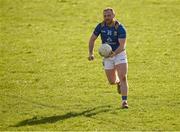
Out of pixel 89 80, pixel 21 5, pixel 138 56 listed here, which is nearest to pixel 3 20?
pixel 21 5

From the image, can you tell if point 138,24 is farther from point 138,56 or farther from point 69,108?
point 69,108

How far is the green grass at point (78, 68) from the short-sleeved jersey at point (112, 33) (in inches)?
68.8

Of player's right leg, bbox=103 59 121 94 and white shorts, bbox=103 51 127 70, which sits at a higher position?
white shorts, bbox=103 51 127 70

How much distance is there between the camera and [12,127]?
1564 cm

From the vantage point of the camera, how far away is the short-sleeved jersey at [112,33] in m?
17.2

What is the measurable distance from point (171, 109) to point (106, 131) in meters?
2.79

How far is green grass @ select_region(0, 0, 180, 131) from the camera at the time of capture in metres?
16.5

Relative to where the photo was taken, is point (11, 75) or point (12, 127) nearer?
point (12, 127)

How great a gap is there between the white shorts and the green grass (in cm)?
113

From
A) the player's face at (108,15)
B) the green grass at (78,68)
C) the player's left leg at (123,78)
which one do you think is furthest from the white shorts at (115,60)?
the green grass at (78,68)

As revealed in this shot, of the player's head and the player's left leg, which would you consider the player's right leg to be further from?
the player's head

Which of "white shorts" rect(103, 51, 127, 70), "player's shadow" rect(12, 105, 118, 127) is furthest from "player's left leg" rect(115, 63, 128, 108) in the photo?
"player's shadow" rect(12, 105, 118, 127)

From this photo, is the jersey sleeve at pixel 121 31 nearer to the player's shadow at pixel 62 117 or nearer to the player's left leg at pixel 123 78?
the player's left leg at pixel 123 78

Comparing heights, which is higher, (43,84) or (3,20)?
(3,20)
